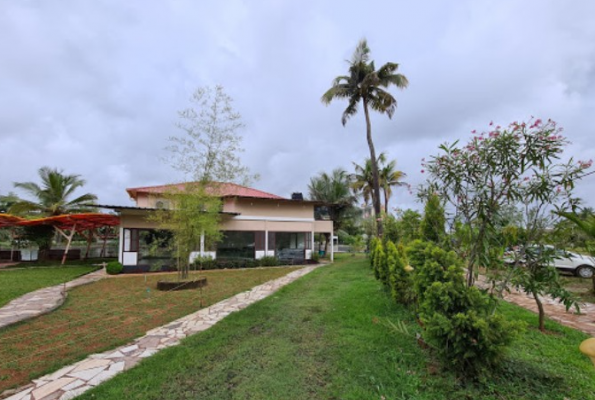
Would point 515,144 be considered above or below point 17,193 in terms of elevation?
below

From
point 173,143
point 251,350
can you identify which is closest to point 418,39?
point 173,143

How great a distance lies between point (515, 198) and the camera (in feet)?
10.3

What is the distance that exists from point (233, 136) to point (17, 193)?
18.8 metres

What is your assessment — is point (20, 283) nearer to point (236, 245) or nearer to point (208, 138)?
point (208, 138)

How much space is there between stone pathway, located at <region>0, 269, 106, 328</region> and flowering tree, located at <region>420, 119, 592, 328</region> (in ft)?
26.5

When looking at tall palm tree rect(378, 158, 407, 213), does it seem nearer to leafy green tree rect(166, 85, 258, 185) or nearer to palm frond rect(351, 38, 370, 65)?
palm frond rect(351, 38, 370, 65)

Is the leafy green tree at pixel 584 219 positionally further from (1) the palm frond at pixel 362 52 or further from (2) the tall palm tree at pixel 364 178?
(2) the tall palm tree at pixel 364 178

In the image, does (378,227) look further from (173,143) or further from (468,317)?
(468,317)

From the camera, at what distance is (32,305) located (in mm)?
6676

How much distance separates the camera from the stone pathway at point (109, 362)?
3.00m

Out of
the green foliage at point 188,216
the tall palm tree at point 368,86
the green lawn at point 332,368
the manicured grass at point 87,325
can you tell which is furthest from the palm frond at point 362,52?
the green lawn at point 332,368

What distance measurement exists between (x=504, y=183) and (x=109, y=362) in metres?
5.44

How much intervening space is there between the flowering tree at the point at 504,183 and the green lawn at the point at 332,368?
100 centimetres

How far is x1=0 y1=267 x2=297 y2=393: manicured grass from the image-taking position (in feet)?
12.3
